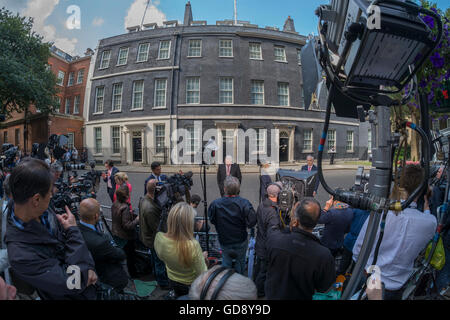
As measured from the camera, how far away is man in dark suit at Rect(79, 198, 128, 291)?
1745 millimetres

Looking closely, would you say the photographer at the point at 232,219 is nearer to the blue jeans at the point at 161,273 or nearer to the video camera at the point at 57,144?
the blue jeans at the point at 161,273

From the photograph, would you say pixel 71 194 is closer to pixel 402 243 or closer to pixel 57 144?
pixel 57 144

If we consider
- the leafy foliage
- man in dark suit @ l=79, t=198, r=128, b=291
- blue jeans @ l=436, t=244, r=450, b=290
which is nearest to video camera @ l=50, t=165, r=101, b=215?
man in dark suit @ l=79, t=198, r=128, b=291

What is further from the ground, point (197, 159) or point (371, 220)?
point (197, 159)

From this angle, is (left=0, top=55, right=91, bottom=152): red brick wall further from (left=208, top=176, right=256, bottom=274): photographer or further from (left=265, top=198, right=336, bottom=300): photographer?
(left=265, top=198, right=336, bottom=300): photographer

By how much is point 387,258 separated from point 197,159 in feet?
8.96

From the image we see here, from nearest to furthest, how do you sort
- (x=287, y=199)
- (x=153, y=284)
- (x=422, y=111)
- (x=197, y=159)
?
(x=422, y=111) < (x=287, y=199) < (x=153, y=284) < (x=197, y=159)

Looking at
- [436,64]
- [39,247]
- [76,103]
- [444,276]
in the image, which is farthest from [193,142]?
[444,276]

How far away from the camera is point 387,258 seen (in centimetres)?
143

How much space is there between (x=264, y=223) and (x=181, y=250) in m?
1.11

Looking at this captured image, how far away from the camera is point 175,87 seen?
3.21 m

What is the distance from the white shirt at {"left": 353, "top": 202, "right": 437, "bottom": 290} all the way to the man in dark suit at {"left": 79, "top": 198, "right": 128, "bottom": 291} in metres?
2.12

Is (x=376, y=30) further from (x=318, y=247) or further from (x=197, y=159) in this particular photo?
(x=197, y=159)
